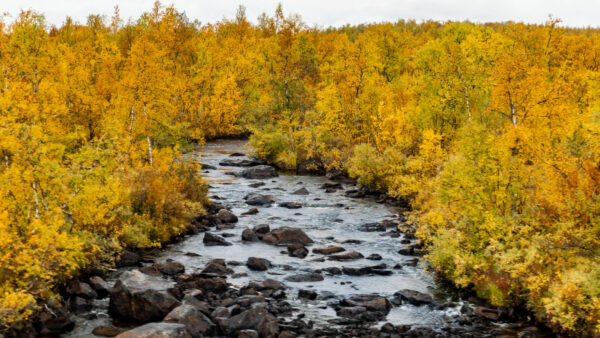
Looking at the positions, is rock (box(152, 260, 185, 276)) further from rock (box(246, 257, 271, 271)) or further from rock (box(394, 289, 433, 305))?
rock (box(394, 289, 433, 305))

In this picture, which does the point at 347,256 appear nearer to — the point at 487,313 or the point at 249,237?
the point at 249,237

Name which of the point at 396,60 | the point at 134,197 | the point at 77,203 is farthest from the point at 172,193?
the point at 396,60

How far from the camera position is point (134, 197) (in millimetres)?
28500

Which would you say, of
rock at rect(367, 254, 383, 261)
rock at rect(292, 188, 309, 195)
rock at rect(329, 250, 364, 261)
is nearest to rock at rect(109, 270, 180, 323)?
rock at rect(329, 250, 364, 261)

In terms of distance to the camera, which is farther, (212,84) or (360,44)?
(212,84)

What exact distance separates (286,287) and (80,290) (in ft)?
28.3

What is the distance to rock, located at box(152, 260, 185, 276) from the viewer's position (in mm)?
23828

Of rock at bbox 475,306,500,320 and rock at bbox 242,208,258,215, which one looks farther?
rock at bbox 242,208,258,215

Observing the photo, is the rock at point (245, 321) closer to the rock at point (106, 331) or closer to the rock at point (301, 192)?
the rock at point (106, 331)

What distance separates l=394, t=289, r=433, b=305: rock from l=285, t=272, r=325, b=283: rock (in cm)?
387

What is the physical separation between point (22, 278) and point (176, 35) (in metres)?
43.9

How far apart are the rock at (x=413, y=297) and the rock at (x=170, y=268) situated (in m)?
10.2

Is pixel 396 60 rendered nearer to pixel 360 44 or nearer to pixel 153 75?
pixel 360 44

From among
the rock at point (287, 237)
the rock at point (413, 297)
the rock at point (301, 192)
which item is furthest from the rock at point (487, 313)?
the rock at point (301, 192)
